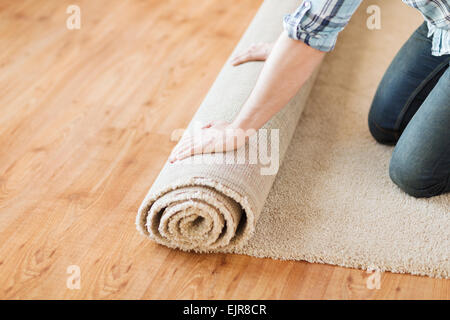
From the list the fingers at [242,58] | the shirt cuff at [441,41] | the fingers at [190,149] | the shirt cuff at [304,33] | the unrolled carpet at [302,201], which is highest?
the shirt cuff at [304,33]

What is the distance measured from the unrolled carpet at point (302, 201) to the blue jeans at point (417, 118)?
54 mm

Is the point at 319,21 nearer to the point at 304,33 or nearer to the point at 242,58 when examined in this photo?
the point at 304,33

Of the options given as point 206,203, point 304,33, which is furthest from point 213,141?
point 304,33

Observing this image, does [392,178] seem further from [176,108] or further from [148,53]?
[148,53]

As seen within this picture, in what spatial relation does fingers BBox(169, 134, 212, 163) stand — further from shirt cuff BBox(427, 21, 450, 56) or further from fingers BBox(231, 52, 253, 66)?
shirt cuff BBox(427, 21, 450, 56)

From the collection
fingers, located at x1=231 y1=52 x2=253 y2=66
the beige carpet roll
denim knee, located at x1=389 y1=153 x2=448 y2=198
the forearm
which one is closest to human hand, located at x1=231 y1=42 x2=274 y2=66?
fingers, located at x1=231 y1=52 x2=253 y2=66

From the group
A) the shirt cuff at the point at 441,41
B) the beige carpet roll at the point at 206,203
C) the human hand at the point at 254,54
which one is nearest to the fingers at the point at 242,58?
the human hand at the point at 254,54

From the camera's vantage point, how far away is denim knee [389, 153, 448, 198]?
137 centimetres

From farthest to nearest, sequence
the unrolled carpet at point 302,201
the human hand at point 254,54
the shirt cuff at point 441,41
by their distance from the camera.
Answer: the human hand at point 254,54 < the shirt cuff at point 441,41 < the unrolled carpet at point 302,201

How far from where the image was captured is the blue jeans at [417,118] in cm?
132

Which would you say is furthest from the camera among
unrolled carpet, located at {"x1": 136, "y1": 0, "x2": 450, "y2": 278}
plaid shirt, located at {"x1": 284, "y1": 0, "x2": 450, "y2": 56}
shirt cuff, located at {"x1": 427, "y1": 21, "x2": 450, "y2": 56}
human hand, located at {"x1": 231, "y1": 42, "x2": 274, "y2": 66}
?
human hand, located at {"x1": 231, "y1": 42, "x2": 274, "y2": 66}

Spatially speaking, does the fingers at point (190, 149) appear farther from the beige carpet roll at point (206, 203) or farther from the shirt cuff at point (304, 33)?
the shirt cuff at point (304, 33)

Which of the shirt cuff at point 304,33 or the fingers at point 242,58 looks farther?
the fingers at point 242,58

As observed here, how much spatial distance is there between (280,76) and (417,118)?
0.45m
